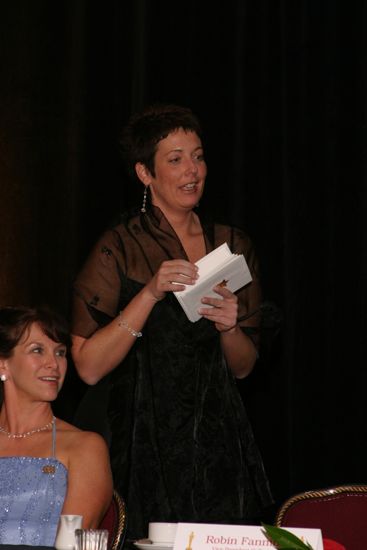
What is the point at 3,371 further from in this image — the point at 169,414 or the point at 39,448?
the point at 169,414

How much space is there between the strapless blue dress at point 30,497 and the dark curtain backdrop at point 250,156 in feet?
5.12

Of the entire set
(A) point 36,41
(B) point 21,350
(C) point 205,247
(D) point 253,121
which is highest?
(A) point 36,41

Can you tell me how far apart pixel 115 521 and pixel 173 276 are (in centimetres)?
64

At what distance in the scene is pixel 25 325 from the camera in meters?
2.99

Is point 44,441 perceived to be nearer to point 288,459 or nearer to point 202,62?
point 288,459

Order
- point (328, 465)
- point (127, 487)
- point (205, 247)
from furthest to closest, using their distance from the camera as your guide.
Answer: point (328, 465) → point (205, 247) → point (127, 487)

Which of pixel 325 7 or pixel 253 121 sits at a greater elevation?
pixel 325 7

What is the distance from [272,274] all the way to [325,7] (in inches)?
45.9

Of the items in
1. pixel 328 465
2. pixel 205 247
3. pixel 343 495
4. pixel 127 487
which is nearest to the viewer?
pixel 343 495

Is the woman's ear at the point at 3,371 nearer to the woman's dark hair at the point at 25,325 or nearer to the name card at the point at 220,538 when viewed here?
the woman's dark hair at the point at 25,325

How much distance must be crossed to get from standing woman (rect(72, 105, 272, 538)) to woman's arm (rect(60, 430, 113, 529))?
0.07 m

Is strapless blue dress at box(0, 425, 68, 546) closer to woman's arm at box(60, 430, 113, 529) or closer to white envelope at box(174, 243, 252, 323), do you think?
woman's arm at box(60, 430, 113, 529)

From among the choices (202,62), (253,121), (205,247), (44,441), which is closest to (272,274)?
(253,121)

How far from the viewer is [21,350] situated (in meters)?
2.96
